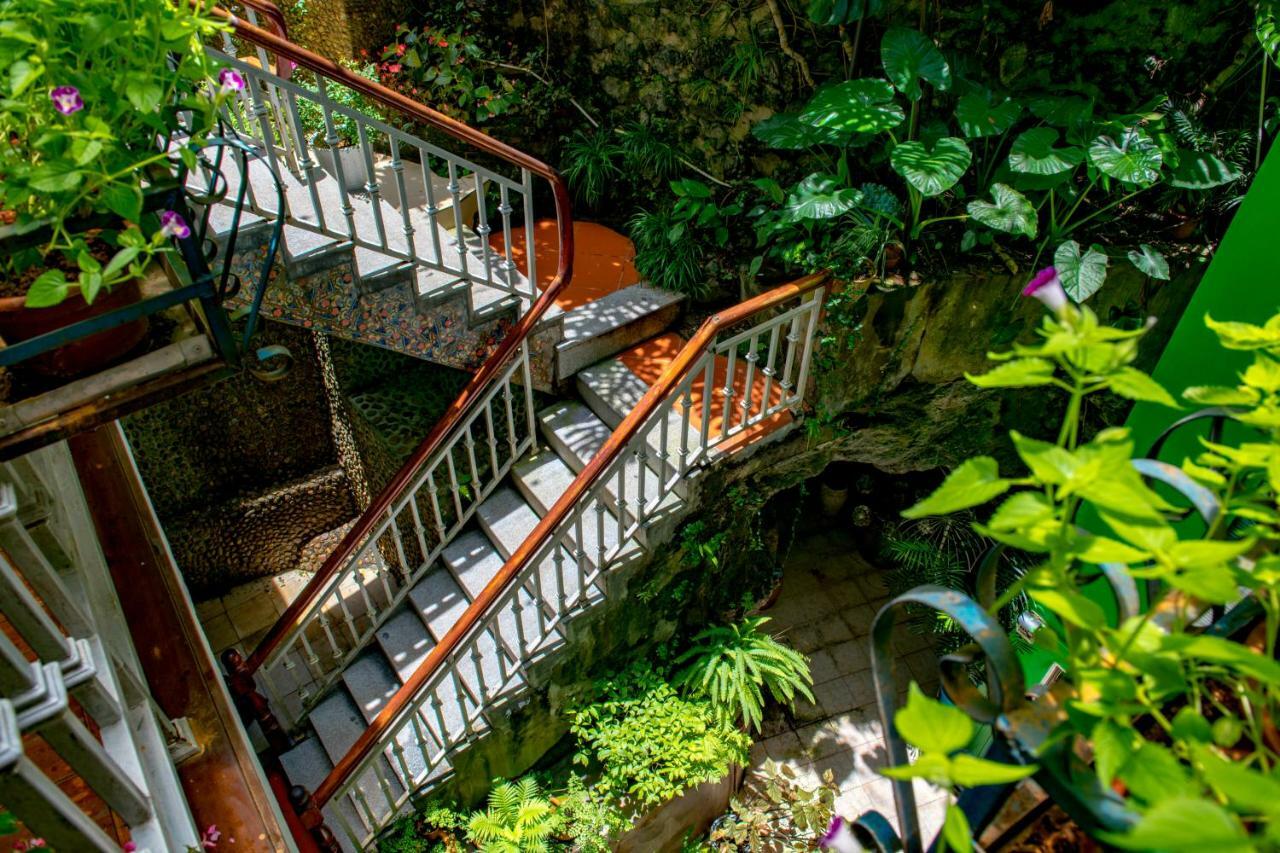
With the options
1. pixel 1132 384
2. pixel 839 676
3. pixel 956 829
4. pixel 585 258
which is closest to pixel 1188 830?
pixel 956 829

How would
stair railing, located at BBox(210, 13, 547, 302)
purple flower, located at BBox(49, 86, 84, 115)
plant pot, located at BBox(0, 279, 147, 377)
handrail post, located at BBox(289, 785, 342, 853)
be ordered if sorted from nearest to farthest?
purple flower, located at BBox(49, 86, 84, 115) → plant pot, located at BBox(0, 279, 147, 377) → stair railing, located at BBox(210, 13, 547, 302) → handrail post, located at BBox(289, 785, 342, 853)

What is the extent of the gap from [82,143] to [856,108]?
10.7 ft

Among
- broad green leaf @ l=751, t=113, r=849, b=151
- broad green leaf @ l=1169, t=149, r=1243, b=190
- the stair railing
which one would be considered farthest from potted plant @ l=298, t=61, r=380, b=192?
broad green leaf @ l=1169, t=149, r=1243, b=190

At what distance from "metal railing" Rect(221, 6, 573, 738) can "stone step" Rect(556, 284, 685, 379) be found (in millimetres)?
343

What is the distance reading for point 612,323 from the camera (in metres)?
4.95

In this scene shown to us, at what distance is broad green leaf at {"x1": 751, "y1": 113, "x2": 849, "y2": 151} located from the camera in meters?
4.17

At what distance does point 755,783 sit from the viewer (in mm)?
5328

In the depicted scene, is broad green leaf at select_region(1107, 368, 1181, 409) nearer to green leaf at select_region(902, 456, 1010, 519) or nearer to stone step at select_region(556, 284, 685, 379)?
green leaf at select_region(902, 456, 1010, 519)

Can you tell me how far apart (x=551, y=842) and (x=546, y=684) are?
2.55ft

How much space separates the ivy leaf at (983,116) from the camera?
3.87 meters

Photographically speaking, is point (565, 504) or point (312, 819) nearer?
point (565, 504)

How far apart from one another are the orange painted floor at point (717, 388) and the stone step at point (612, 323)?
9 cm

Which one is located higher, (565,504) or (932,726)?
(932,726)

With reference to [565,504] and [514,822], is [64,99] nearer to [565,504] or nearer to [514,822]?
[565,504]
